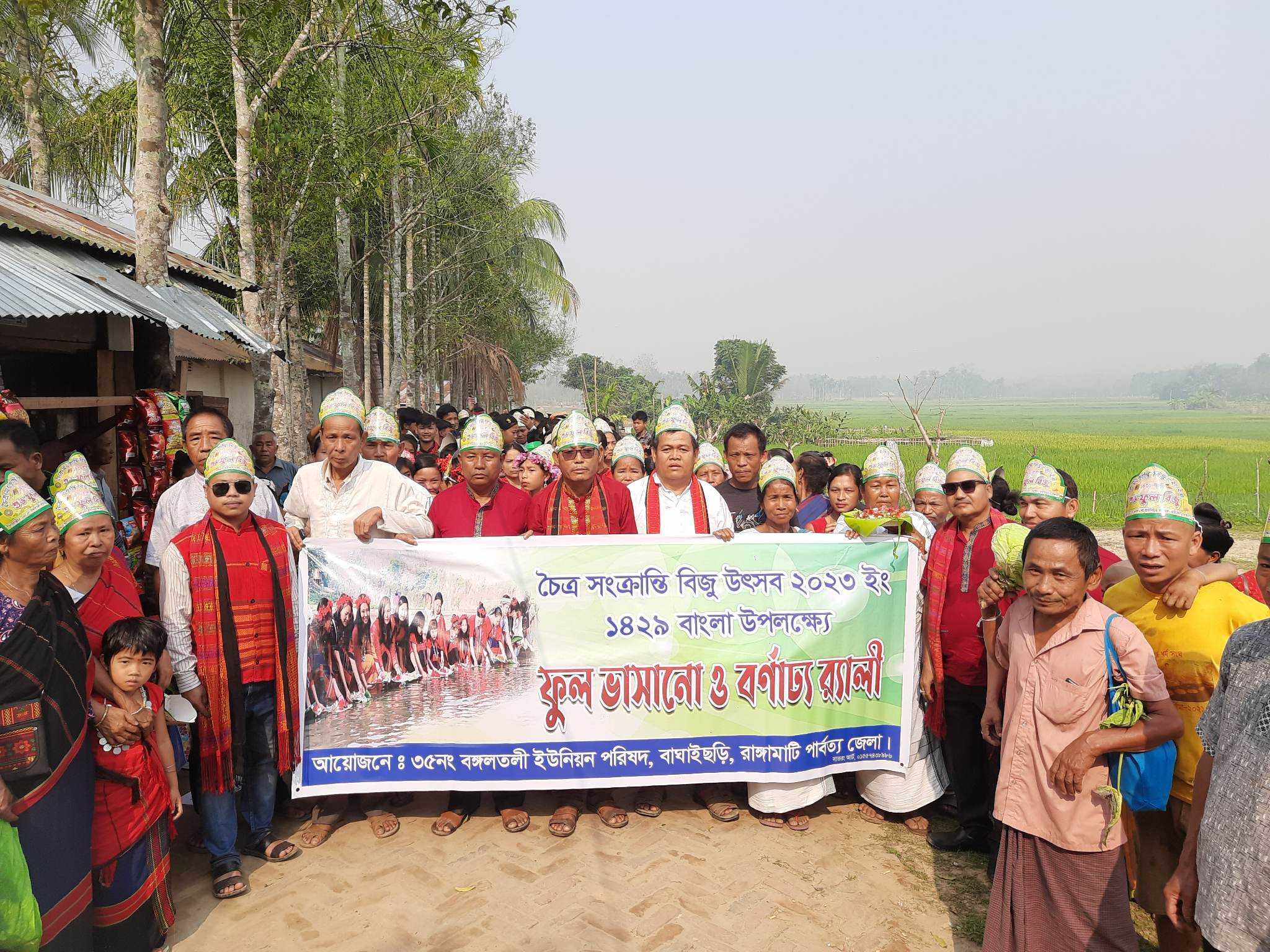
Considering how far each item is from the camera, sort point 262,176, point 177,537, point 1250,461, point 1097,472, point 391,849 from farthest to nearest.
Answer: point 1250,461
point 1097,472
point 262,176
point 391,849
point 177,537

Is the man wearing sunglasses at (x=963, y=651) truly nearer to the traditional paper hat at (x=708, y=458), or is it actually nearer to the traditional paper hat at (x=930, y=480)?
the traditional paper hat at (x=930, y=480)

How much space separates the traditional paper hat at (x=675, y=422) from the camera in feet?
15.4

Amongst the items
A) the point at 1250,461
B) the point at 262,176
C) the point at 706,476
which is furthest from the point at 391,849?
the point at 1250,461

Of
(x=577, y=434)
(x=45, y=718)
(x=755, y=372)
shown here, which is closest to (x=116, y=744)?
(x=45, y=718)

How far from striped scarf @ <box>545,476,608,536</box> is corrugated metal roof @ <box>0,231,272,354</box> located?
2862mm

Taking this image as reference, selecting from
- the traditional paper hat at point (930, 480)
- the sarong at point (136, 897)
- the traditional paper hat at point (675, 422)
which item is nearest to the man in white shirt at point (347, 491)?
the traditional paper hat at point (675, 422)

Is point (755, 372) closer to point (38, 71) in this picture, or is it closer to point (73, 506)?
point (38, 71)

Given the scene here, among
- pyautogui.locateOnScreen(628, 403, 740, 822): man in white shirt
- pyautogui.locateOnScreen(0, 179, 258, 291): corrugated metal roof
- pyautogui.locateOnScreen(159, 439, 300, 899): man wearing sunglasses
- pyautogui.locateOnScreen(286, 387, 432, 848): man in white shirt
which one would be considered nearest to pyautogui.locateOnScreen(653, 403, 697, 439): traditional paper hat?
pyautogui.locateOnScreen(628, 403, 740, 822): man in white shirt

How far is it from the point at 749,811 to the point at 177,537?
3.16 meters

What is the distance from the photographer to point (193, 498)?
4113mm

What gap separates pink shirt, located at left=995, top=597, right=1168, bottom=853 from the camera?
2701mm

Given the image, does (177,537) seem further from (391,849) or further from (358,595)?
(391,849)

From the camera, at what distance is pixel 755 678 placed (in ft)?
13.6

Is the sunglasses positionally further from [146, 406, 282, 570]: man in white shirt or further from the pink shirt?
the pink shirt
